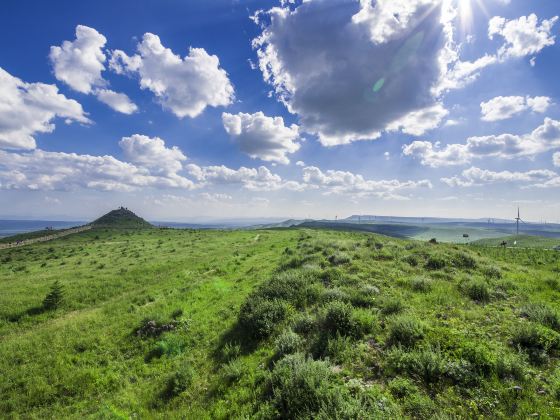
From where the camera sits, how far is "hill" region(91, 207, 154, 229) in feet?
367

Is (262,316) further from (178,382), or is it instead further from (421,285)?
(421,285)

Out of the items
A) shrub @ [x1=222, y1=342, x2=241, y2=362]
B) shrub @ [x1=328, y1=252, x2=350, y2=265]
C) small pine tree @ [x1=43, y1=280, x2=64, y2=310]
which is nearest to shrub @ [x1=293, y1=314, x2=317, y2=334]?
shrub @ [x1=222, y1=342, x2=241, y2=362]

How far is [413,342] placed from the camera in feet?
28.8

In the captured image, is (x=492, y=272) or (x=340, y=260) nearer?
(x=492, y=272)

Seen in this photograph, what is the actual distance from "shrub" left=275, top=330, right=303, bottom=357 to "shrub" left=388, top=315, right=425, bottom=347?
3.28 meters

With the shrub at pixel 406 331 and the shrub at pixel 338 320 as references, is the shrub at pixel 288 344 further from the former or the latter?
the shrub at pixel 406 331

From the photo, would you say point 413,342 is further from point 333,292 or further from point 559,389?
point 333,292

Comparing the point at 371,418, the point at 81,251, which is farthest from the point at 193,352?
the point at 81,251

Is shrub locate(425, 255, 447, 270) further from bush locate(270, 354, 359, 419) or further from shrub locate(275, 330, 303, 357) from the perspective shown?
bush locate(270, 354, 359, 419)

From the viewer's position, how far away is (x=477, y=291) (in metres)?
13.1

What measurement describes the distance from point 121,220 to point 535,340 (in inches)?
5583

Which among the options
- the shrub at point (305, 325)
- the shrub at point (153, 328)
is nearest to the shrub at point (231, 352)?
the shrub at point (305, 325)

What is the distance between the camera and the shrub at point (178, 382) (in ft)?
31.5

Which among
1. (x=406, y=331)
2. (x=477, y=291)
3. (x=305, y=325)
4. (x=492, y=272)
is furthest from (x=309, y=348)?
(x=492, y=272)
